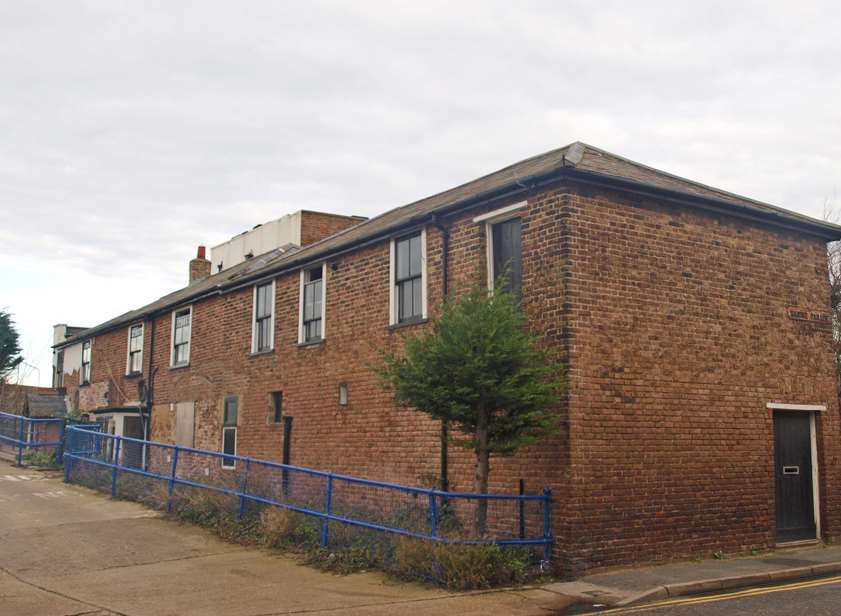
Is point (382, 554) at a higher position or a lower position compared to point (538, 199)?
lower

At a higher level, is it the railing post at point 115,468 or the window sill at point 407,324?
the window sill at point 407,324

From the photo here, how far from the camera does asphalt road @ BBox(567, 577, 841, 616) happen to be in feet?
29.7

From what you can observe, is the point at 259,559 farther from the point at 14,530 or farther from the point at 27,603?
the point at 14,530

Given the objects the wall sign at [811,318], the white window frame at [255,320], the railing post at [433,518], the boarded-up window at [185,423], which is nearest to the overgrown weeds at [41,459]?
the boarded-up window at [185,423]

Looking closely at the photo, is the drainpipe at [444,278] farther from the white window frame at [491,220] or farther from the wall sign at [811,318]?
the wall sign at [811,318]

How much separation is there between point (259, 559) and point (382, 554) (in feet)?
6.42

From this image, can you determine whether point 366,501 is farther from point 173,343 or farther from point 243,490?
point 173,343

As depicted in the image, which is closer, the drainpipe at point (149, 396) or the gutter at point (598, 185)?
the gutter at point (598, 185)

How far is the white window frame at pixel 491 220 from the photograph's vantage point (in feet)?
44.6

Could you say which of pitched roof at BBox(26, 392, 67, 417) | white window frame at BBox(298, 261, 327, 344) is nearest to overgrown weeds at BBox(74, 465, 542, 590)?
white window frame at BBox(298, 261, 327, 344)

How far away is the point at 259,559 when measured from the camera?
1238 centimetres

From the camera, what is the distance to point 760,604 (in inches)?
375

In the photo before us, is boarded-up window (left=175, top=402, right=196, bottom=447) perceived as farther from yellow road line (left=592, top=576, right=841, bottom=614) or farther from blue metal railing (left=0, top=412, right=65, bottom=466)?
yellow road line (left=592, top=576, right=841, bottom=614)

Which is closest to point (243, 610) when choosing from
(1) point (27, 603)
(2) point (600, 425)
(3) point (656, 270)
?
(1) point (27, 603)
